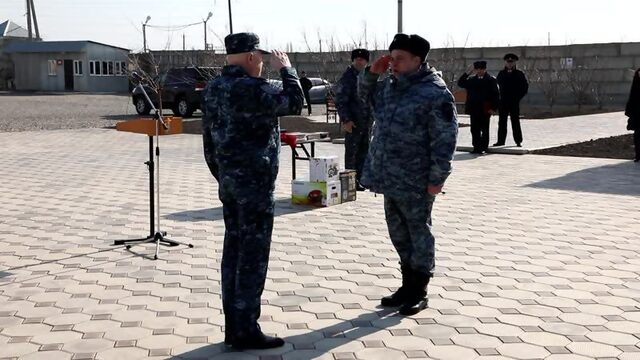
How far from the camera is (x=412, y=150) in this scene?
527cm

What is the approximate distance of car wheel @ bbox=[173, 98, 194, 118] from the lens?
28406mm

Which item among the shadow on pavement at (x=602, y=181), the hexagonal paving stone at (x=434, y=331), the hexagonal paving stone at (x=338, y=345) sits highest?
the shadow on pavement at (x=602, y=181)

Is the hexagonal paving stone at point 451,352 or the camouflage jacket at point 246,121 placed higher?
the camouflage jacket at point 246,121

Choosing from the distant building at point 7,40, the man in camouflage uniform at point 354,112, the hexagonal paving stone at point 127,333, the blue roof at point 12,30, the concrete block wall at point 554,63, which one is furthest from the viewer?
the blue roof at point 12,30

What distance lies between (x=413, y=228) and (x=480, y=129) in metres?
10.6

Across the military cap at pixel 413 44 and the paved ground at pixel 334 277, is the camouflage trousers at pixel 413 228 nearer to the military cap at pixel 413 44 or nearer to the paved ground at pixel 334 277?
the paved ground at pixel 334 277

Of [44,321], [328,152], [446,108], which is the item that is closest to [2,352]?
[44,321]

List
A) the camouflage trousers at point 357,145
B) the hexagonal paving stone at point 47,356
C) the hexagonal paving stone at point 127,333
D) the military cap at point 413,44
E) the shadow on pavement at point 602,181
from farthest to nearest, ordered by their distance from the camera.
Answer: the shadow on pavement at point 602,181, the camouflage trousers at point 357,145, the military cap at point 413,44, the hexagonal paving stone at point 127,333, the hexagonal paving stone at point 47,356

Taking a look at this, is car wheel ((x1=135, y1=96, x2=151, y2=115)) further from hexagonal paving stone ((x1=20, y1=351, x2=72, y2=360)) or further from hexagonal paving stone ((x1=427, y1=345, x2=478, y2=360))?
hexagonal paving stone ((x1=427, y1=345, x2=478, y2=360))

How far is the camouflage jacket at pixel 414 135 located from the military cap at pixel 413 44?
121 millimetres

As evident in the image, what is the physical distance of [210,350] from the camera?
4766 millimetres

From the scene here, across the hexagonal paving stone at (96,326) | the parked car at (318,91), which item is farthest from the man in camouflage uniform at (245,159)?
the parked car at (318,91)

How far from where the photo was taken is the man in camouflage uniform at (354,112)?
10.0m

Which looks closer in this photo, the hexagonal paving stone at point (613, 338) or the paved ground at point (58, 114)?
the hexagonal paving stone at point (613, 338)
